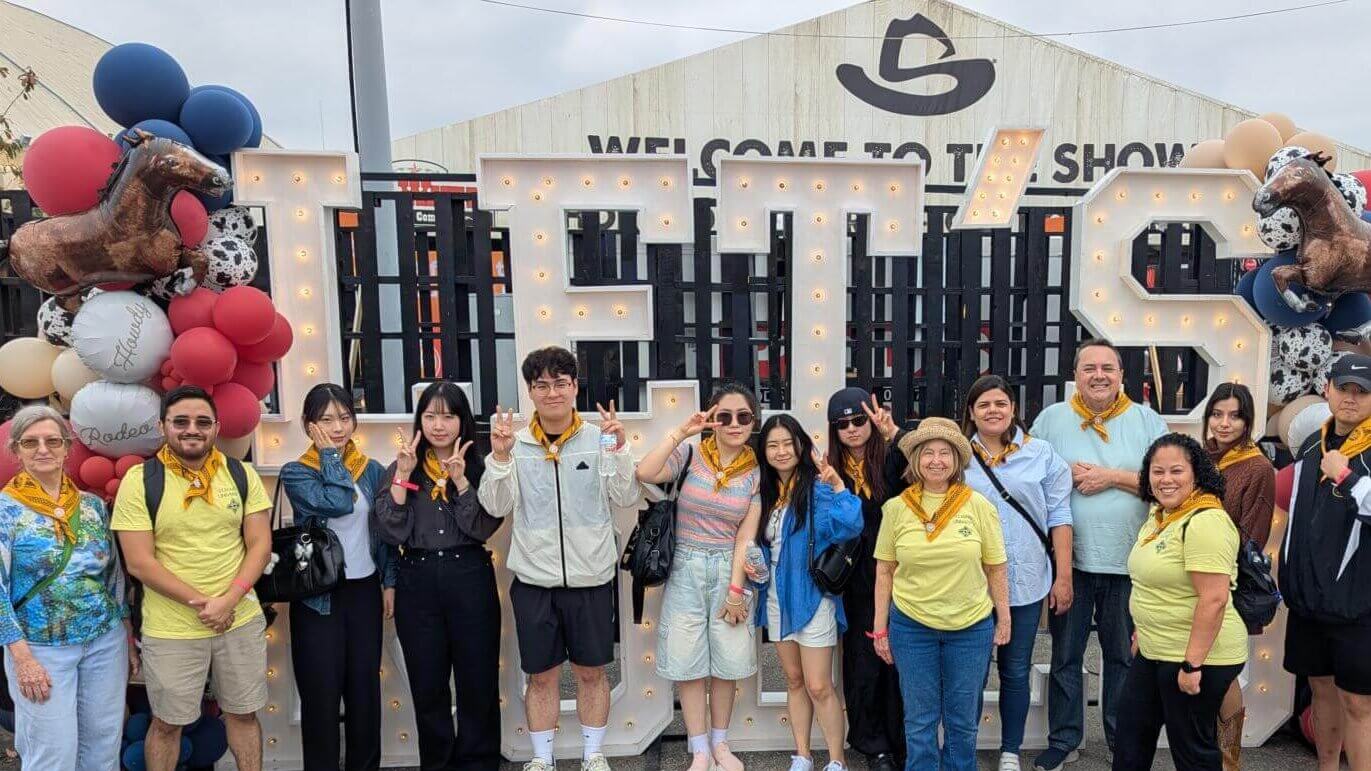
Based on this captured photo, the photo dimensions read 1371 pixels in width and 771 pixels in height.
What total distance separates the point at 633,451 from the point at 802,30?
374 inches

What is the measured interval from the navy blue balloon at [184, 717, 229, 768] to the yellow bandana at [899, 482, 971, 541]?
3.18 metres

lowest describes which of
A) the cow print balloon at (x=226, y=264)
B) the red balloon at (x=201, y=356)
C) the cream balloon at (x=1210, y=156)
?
the red balloon at (x=201, y=356)

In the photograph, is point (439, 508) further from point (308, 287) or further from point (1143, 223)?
point (1143, 223)

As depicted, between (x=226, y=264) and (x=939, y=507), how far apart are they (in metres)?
3.21

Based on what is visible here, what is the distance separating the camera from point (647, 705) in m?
3.85

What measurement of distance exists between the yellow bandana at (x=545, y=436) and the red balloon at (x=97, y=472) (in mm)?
1729

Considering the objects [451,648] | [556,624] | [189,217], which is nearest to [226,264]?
[189,217]

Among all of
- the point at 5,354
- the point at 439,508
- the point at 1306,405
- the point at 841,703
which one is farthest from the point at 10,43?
the point at 1306,405

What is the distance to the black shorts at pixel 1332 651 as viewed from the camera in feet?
10.0

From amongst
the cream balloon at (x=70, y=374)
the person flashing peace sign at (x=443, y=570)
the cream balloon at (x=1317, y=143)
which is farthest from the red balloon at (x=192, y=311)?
the cream balloon at (x=1317, y=143)

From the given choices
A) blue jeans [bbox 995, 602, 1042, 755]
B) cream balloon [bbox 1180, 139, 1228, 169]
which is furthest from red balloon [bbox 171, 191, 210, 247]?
cream balloon [bbox 1180, 139, 1228, 169]

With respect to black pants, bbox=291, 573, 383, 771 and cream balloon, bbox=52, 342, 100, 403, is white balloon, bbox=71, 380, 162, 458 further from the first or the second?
black pants, bbox=291, 573, 383, 771

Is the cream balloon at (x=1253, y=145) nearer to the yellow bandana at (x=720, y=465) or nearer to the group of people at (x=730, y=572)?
the group of people at (x=730, y=572)

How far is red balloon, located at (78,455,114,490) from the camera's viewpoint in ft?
10.5
